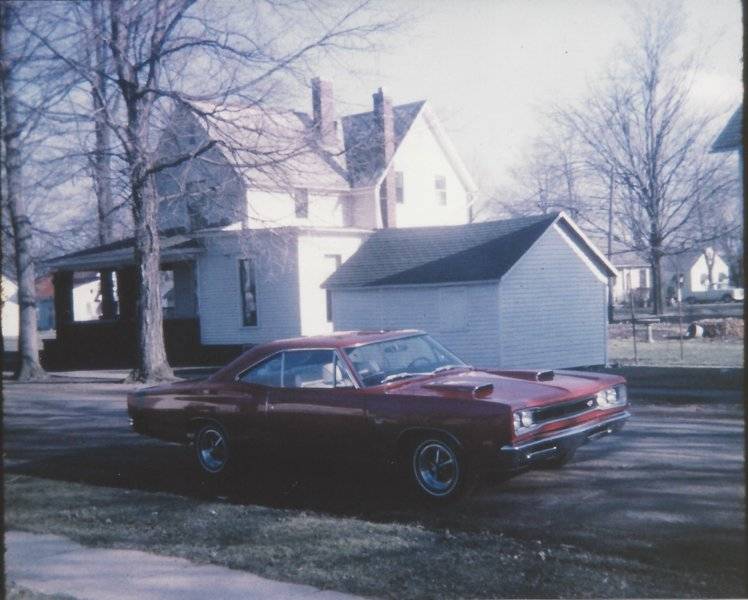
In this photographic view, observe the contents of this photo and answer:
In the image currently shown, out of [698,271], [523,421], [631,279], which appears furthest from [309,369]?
[698,271]

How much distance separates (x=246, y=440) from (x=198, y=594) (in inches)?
120

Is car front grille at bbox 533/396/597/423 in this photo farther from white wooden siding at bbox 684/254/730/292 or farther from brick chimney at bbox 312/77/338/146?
white wooden siding at bbox 684/254/730/292

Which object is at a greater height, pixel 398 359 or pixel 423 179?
pixel 423 179

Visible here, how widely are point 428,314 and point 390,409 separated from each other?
43.6 ft

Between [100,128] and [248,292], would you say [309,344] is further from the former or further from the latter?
[248,292]

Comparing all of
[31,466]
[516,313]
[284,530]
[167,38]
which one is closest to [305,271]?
[516,313]

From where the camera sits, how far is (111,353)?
26312 mm

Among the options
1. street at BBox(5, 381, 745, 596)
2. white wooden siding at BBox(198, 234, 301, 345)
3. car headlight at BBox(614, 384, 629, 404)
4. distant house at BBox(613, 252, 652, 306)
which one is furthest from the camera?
distant house at BBox(613, 252, 652, 306)

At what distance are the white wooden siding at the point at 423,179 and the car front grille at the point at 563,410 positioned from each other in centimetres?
2220

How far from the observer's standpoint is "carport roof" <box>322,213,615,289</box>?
18984 millimetres

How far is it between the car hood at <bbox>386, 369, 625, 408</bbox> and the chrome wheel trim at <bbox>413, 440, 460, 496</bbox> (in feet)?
1.54

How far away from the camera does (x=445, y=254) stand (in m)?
20.3

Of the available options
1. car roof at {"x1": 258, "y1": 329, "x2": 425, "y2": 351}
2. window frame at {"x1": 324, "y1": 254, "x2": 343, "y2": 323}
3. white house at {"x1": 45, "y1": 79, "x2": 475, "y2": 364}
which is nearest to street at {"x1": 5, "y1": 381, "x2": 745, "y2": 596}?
car roof at {"x1": 258, "y1": 329, "x2": 425, "y2": 351}

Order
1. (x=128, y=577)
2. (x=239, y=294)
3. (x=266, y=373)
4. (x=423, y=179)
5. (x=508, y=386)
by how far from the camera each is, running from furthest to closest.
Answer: (x=423, y=179) → (x=239, y=294) → (x=266, y=373) → (x=508, y=386) → (x=128, y=577)
